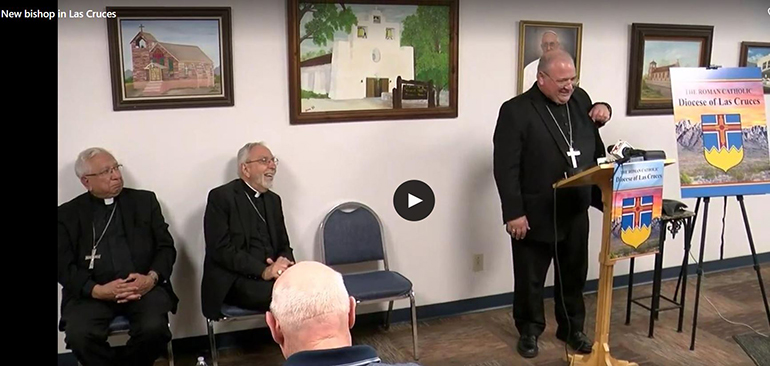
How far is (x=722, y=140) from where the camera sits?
10.2 ft

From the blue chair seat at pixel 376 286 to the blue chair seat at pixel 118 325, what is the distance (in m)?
1.02

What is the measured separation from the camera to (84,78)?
9.87 feet

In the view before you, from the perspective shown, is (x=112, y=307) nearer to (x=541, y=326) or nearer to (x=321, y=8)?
(x=321, y=8)

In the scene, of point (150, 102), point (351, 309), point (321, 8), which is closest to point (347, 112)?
point (321, 8)

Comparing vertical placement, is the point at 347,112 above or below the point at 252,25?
below

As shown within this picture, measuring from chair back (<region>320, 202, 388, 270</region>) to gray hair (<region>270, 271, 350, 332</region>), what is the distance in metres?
1.98

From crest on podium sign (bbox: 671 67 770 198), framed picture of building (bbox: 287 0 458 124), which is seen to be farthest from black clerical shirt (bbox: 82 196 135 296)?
crest on podium sign (bbox: 671 67 770 198)

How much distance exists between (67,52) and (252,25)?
88 centimetres

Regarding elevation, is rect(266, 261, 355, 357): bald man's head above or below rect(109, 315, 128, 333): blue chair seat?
above

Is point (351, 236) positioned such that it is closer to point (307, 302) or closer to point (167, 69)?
point (167, 69)

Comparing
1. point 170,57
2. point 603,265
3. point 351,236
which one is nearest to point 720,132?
point 603,265

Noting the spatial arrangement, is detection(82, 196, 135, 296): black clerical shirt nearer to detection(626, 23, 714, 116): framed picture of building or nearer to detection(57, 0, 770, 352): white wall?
detection(57, 0, 770, 352): white wall

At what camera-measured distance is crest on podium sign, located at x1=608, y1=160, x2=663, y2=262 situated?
2.64m

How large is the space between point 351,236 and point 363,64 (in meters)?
0.96
